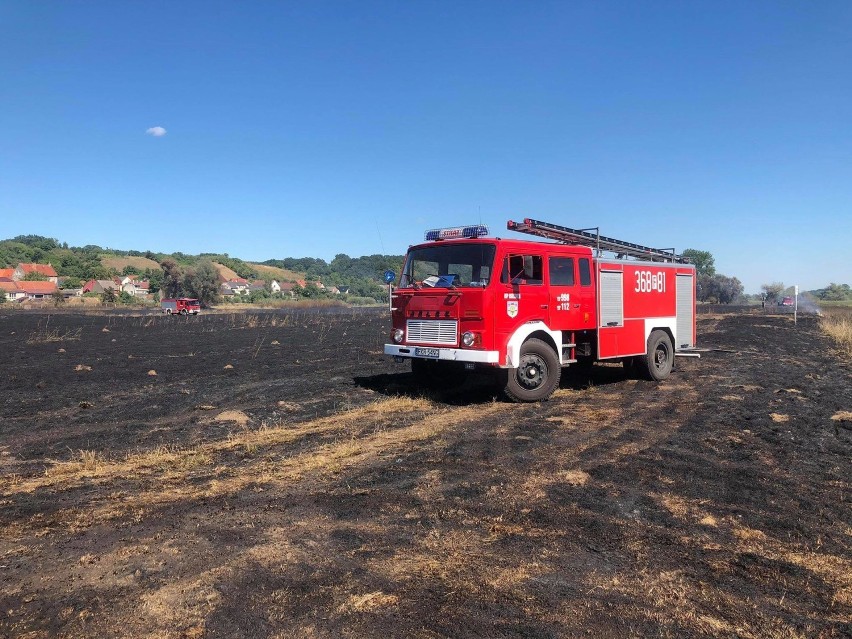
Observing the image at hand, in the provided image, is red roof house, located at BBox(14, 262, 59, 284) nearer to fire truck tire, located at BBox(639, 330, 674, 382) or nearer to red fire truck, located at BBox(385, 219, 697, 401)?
red fire truck, located at BBox(385, 219, 697, 401)

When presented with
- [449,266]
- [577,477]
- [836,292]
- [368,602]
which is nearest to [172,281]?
[449,266]

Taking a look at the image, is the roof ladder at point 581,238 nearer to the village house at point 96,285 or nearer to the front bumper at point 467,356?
the front bumper at point 467,356

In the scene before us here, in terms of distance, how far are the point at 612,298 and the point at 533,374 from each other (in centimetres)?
292

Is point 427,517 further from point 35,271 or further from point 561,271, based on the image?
point 35,271

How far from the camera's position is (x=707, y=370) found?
1476 cm

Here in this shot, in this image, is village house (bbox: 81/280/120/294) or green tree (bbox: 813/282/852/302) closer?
village house (bbox: 81/280/120/294)

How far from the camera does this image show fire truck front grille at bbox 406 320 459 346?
33.2ft

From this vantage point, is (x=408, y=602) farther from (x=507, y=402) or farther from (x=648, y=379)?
(x=648, y=379)

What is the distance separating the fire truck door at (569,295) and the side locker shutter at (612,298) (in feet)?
1.32

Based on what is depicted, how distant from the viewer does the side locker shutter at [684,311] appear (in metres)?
14.2

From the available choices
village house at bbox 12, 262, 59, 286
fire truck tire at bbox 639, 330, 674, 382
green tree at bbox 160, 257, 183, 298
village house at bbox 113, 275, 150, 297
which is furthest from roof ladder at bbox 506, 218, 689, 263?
village house at bbox 12, 262, 59, 286

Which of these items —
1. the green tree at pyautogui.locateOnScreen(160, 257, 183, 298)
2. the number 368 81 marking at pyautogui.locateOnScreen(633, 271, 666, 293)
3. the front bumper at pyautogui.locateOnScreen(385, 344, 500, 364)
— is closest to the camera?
the front bumper at pyautogui.locateOnScreen(385, 344, 500, 364)

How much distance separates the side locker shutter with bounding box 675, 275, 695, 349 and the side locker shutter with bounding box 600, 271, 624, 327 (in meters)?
2.77

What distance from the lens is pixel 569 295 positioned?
11.1 meters
